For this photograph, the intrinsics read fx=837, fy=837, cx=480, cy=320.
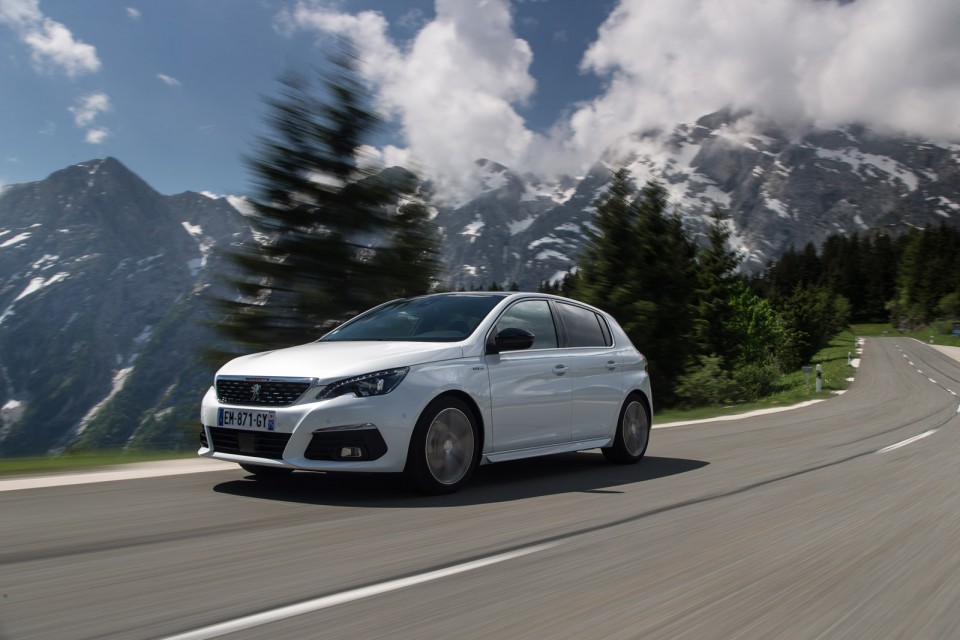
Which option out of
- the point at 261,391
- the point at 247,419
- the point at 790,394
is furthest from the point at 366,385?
the point at 790,394

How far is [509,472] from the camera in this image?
786cm

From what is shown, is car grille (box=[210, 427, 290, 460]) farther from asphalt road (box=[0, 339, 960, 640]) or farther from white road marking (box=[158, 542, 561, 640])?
white road marking (box=[158, 542, 561, 640])

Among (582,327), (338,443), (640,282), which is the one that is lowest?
(338,443)

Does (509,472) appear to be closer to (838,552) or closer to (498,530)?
(498,530)

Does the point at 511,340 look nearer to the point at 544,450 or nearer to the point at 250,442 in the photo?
the point at 544,450

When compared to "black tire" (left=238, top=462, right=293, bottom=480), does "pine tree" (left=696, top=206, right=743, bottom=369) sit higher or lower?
higher

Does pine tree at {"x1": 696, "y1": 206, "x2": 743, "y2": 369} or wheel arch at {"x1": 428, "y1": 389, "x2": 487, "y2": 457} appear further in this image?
pine tree at {"x1": 696, "y1": 206, "x2": 743, "y2": 369}

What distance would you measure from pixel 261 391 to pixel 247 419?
22cm

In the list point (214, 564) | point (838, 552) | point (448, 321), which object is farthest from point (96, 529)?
point (838, 552)

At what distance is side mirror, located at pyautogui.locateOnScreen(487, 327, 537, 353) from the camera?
669cm

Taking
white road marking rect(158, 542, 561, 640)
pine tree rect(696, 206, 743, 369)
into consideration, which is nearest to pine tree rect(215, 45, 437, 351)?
white road marking rect(158, 542, 561, 640)

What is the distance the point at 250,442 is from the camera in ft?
19.3

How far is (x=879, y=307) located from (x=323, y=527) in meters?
182

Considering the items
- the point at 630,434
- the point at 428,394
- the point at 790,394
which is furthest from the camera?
the point at 790,394
